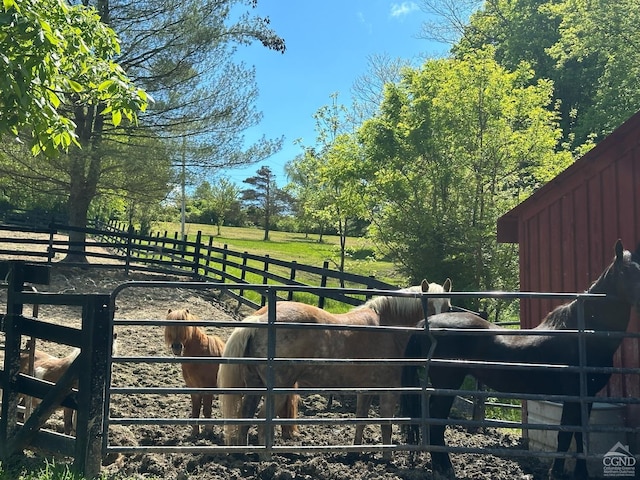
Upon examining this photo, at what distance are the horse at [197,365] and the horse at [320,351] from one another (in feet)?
1.10

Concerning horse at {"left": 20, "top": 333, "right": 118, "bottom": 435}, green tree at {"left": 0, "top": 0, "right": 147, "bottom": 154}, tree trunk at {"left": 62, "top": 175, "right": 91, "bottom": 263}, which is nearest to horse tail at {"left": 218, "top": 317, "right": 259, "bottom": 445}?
horse at {"left": 20, "top": 333, "right": 118, "bottom": 435}

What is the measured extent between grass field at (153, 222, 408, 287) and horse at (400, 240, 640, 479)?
8064 mm

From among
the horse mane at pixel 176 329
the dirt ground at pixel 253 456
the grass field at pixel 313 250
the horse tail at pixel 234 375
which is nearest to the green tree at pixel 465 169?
the grass field at pixel 313 250

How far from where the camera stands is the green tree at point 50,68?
3885 mm

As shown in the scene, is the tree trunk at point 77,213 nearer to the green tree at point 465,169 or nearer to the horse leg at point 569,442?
the green tree at point 465,169

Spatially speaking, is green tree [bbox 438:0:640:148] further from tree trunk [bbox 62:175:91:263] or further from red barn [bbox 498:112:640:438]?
tree trunk [bbox 62:175:91:263]

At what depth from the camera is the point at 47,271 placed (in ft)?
13.9

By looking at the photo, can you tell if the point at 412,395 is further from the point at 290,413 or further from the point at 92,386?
the point at 92,386

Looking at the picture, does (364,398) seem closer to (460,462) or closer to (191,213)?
(460,462)

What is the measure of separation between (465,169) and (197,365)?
351 inches

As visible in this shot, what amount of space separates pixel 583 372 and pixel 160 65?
14577mm

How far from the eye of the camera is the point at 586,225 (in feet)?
17.9

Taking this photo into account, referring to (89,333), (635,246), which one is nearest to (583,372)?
(635,246)

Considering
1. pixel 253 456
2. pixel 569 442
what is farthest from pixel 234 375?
pixel 569 442
